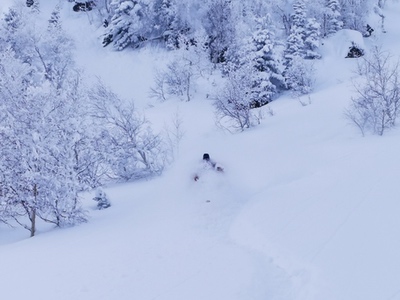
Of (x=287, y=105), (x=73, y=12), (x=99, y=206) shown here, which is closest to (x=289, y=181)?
(x=99, y=206)

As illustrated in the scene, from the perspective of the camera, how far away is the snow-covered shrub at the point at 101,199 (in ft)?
48.9

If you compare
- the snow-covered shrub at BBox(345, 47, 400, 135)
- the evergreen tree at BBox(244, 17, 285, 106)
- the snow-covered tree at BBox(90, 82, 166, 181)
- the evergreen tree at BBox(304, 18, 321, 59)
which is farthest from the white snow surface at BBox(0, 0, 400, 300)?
the evergreen tree at BBox(304, 18, 321, 59)

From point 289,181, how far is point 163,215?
16.1 ft

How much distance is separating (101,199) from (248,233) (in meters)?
6.77

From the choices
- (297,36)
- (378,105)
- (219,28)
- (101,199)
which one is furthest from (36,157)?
(219,28)

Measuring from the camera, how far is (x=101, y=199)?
49.1ft

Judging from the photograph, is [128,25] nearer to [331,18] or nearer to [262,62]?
[262,62]

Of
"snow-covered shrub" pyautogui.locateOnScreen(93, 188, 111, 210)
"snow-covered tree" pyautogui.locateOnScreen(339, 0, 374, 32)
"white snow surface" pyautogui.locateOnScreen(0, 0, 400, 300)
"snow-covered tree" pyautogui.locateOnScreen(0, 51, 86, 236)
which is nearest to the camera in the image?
"white snow surface" pyautogui.locateOnScreen(0, 0, 400, 300)

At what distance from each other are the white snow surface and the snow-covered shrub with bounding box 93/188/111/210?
33 centimetres

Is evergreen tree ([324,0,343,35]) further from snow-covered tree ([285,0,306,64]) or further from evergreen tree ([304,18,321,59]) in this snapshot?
snow-covered tree ([285,0,306,64])

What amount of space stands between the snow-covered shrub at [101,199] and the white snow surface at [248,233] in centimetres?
33

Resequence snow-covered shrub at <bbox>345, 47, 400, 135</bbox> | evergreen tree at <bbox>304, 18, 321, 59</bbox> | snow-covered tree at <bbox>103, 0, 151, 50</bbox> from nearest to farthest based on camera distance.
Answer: snow-covered shrub at <bbox>345, 47, 400, 135</bbox>
evergreen tree at <bbox>304, 18, 321, 59</bbox>
snow-covered tree at <bbox>103, 0, 151, 50</bbox>

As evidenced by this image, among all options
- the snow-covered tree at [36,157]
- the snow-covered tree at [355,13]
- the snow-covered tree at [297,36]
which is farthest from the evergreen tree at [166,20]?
the snow-covered tree at [36,157]

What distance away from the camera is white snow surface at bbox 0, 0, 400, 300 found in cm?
797
